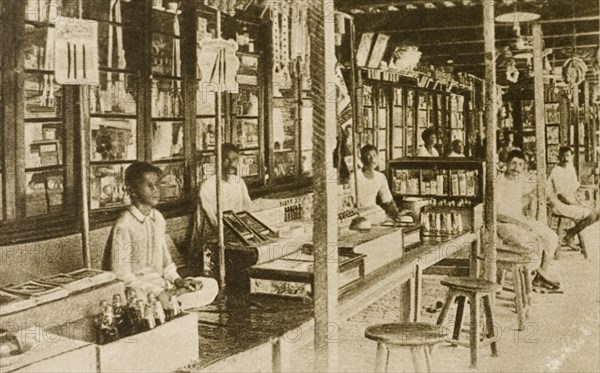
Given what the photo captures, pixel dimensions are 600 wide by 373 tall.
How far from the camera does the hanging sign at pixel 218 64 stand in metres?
3.16

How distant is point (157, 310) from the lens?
200 cm

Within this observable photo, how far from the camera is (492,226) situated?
502cm

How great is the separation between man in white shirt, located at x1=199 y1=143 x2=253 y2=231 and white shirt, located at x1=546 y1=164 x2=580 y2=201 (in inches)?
196

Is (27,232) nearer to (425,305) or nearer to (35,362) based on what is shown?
(35,362)

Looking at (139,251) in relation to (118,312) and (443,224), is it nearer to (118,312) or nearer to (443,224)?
(118,312)

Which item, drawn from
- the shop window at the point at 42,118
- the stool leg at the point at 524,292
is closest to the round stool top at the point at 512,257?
the stool leg at the point at 524,292

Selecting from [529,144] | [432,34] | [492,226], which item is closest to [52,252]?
[492,226]

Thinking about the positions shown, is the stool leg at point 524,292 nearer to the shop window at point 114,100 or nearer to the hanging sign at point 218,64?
the shop window at point 114,100

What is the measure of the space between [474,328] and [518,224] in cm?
257

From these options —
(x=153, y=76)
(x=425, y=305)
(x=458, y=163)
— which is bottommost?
(x=425, y=305)

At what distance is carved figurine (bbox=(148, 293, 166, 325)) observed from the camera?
1.99m

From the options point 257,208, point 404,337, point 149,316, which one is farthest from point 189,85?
point 149,316

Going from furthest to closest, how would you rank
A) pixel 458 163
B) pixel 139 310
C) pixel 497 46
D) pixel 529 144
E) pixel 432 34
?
pixel 529 144, pixel 497 46, pixel 432 34, pixel 458 163, pixel 139 310

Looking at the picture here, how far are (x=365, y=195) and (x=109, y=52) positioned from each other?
8.95ft
